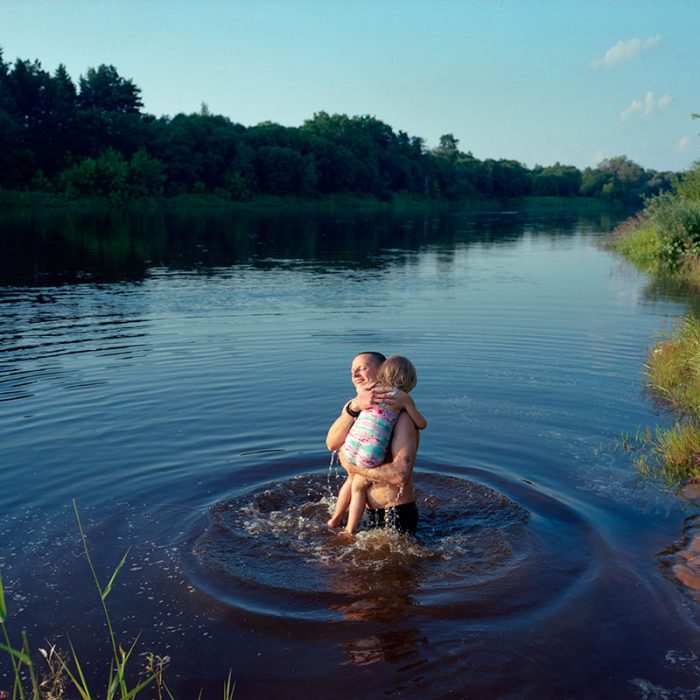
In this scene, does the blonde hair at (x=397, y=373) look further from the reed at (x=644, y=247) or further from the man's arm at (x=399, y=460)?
the reed at (x=644, y=247)

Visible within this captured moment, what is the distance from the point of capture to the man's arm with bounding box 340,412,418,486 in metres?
6.41

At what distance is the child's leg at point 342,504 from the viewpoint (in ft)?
22.1

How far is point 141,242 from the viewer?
130 ft

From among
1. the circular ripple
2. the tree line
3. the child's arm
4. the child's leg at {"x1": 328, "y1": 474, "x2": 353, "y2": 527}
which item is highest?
the tree line

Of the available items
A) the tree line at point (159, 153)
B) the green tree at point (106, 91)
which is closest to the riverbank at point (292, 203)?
the tree line at point (159, 153)

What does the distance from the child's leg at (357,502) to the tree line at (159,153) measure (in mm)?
67382

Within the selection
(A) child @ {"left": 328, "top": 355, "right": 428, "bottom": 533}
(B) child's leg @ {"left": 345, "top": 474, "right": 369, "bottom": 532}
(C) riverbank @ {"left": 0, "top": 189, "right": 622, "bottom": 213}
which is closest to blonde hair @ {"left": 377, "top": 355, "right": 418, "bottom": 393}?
(A) child @ {"left": 328, "top": 355, "right": 428, "bottom": 533}

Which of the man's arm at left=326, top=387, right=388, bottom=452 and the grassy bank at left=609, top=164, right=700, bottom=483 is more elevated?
the man's arm at left=326, top=387, right=388, bottom=452

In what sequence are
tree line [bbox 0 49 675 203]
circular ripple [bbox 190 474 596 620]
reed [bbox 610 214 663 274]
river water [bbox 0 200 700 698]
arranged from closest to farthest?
1. river water [bbox 0 200 700 698]
2. circular ripple [bbox 190 474 596 620]
3. reed [bbox 610 214 663 274]
4. tree line [bbox 0 49 675 203]

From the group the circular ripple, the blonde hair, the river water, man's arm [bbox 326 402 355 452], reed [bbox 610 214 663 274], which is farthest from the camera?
reed [bbox 610 214 663 274]

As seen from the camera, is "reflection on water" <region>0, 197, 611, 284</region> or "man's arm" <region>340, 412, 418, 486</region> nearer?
"man's arm" <region>340, 412, 418, 486</region>

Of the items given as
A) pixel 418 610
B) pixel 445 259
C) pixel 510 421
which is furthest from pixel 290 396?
pixel 445 259

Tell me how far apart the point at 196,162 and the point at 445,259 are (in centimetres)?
5846

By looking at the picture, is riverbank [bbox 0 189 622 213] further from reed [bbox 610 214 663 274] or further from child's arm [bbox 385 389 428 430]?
child's arm [bbox 385 389 428 430]
